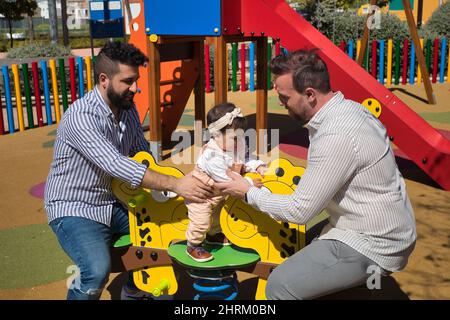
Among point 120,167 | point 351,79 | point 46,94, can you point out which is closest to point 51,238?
point 120,167

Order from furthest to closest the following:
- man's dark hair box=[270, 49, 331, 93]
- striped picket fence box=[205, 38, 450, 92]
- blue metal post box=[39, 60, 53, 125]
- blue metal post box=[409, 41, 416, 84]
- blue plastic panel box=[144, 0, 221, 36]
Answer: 1. blue metal post box=[409, 41, 416, 84]
2. striped picket fence box=[205, 38, 450, 92]
3. blue metal post box=[39, 60, 53, 125]
4. blue plastic panel box=[144, 0, 221, 36]
5. man's dark hair box=[270, 49, 331, 93]

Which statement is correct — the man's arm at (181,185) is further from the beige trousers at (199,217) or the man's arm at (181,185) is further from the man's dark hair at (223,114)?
the man's dark hair at (223,114)

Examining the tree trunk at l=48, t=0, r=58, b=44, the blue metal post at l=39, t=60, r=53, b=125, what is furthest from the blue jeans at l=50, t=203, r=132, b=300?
the tree trunk at l=48, t=0, r=58, b=44

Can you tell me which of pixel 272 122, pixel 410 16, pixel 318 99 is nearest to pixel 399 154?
pixel 272 122

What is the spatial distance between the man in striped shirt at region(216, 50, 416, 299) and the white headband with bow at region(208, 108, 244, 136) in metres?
0.31

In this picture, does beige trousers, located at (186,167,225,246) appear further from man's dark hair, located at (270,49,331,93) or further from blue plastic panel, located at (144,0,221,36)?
blue plastic panel, located at (144,0,221,36)

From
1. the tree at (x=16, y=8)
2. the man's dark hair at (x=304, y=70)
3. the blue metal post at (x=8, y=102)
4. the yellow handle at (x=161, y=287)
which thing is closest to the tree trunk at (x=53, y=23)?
the tree at (x=16, y=8)

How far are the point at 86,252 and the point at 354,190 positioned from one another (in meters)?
1.43

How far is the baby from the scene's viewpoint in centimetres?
286

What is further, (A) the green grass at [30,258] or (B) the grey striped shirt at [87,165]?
(A) the green grass at [30,258]

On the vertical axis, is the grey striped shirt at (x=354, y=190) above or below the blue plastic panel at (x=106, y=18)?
below

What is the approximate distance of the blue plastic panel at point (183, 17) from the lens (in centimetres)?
640

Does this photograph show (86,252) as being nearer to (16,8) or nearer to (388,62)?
Answer: (388,62)

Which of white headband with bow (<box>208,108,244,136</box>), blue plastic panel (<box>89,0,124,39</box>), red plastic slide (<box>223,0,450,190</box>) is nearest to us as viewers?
white headband with bow (<box>208,108,244,136</box>)
